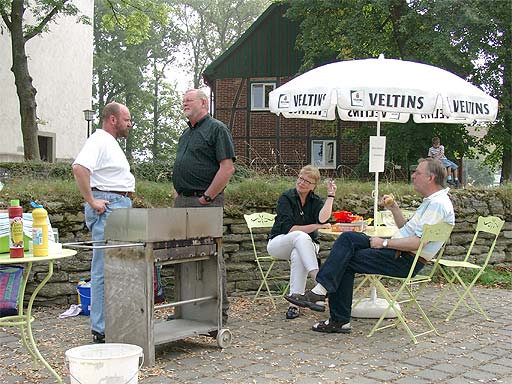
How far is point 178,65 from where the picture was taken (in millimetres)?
49625

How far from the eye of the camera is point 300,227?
6.16 m

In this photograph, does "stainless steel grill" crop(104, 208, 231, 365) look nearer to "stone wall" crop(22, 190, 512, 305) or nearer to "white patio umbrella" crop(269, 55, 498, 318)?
"white patio umbrella" crop(269, 55, 498, 318)

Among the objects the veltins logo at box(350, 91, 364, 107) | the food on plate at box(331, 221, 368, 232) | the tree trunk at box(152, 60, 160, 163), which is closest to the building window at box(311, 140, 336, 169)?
the food on plate at box(331, 221, 368, 232)

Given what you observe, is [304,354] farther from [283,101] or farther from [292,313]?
[283,101]

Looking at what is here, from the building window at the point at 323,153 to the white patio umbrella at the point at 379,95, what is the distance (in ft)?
66.1

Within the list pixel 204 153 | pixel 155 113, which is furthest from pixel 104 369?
pixel 155 113

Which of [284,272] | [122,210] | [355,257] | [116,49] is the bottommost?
[284,272]

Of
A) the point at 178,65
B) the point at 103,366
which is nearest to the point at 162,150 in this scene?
the point at 178,65

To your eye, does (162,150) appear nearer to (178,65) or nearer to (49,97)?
(178,65)

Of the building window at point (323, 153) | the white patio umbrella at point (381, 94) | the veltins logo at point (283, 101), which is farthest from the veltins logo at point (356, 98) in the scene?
the building window at point (323, 153)

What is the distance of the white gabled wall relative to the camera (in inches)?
834

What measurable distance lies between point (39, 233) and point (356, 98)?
311 centimetres

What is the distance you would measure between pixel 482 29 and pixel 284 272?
1555cm

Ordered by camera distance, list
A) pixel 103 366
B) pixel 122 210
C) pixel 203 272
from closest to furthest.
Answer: pixel 103 366 → pixel 122 210 → pixel 203 272
